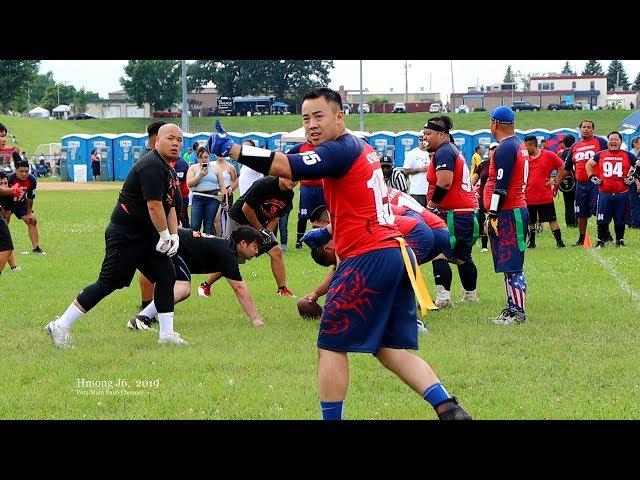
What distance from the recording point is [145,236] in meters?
8.69

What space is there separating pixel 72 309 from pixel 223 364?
1.65 metres

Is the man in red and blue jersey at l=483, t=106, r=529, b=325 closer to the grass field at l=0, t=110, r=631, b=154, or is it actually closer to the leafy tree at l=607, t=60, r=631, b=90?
the grass field at l=0, t=110, r=631, b=154

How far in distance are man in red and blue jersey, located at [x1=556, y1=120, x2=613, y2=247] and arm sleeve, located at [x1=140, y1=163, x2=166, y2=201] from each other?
10.8 m

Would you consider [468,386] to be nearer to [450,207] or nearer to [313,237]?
[313,237]

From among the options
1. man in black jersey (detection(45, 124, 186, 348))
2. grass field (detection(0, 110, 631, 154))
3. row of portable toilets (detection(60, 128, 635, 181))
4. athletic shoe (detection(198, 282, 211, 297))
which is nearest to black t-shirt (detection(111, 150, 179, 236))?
man in black jersey (detection(45, 124, 186, 348))

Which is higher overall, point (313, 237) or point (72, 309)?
point (313, 237)

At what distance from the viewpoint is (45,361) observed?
801cm

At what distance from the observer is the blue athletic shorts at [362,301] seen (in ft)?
17.7

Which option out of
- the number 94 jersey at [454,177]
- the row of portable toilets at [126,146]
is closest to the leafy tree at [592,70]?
the row of portable toilets at [126,146]

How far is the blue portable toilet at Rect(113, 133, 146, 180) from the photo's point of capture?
165 ft

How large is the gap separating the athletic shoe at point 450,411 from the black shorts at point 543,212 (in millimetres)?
12125

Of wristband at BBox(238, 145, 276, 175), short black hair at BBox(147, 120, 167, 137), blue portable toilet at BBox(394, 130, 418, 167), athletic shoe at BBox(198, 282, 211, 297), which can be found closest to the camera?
wristband at BBox(238, 145, 276, 175)

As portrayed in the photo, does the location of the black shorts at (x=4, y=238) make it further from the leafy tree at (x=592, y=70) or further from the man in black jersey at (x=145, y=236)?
the leafy tree at (x=592, y=70)
